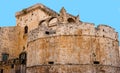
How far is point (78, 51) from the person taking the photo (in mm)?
29328

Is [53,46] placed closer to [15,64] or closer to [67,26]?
[67,26]

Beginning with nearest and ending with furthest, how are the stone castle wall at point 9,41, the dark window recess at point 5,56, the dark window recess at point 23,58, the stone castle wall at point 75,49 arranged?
the stone castle wall at point 75,49
the dark window recess at point 23,58
the dark window recess at point 5,56
the stone castle wall at point 9,41

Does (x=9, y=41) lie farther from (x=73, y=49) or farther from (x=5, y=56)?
(x=73, y=49)

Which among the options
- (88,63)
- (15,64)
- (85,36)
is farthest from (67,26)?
(15,64)

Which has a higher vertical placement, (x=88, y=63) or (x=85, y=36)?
(x=85, y=36)

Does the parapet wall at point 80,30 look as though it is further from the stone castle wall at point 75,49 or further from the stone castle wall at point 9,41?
the stone castle wall at point 9,41

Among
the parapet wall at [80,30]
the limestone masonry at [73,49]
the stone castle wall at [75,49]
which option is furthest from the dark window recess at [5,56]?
the parapet wall at [80,30]

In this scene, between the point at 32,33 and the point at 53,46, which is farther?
the point at 32,33

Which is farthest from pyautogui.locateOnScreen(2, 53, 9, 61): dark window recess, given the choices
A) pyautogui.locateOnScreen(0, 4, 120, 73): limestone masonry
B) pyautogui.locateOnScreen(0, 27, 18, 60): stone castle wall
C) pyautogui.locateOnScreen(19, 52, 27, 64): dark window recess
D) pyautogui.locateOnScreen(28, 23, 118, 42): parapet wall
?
pyautogui.locateOnScreen(28, 23, 118, 42): parapet wall

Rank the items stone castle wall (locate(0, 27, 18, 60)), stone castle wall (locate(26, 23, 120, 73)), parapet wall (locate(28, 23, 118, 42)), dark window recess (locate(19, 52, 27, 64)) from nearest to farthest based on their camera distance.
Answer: stone castle wall (locate(26, 23, 120, 73)) → parapet wall (locate(28, 23, 118, 42)) → dark window recess (locate(19, 52, 27, 64)) → stone castle wall (locate(0, 27, 18, 60))

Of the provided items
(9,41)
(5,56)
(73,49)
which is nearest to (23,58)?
(5,56)

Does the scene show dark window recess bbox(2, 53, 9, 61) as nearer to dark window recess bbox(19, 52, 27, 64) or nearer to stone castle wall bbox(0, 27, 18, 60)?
stone castle wall bbox(0, 27, 18, 60)

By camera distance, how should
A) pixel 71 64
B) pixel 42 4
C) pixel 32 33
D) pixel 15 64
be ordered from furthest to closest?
1. pixel 42 4
2. pixel 15 64
3. pixel 32 33
4. pixel 71 64

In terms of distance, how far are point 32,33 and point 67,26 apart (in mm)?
4333
